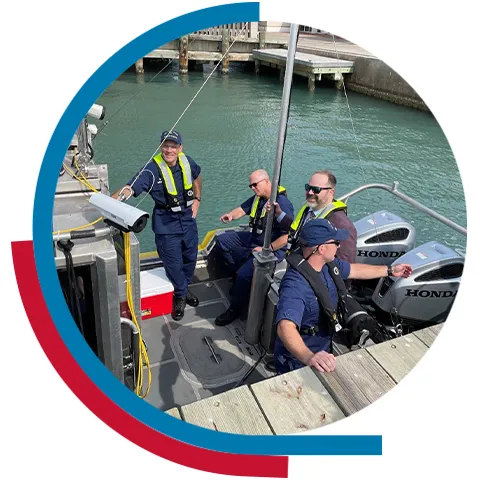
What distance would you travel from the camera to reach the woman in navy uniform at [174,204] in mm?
3844

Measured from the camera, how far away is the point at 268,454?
1.64 m

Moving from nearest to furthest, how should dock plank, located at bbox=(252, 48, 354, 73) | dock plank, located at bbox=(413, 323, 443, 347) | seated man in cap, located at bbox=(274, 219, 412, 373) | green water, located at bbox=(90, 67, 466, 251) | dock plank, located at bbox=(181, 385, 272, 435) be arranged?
dock plank, located at bbox=(181, 385, 272, 435) → dock plank, located at bbox=(413, 323, 443, 347) → seated man in cap, located at bbox=(274, 219, 412, 373) → green water, located at bbox=(90, 67, 466, 251) → dock plank, located at bbox=(252, 48, 354, 73)

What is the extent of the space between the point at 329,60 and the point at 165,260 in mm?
21025

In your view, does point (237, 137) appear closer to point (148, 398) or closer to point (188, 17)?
point (148, 398)

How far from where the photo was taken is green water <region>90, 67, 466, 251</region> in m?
8.77

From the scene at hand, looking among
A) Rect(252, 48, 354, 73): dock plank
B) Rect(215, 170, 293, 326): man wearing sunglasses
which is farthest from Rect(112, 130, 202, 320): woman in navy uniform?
Rect(252, 48, 354, 73): dock plank

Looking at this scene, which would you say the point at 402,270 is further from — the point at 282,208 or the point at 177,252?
the point at 177,252

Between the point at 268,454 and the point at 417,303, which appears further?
the point at 417,303

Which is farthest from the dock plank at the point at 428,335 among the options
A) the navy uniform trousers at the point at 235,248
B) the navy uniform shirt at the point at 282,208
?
the navy uniform trousers at the point at 235,248

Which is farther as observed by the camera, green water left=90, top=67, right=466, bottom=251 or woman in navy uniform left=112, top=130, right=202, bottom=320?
green water left=90, top=67, right=466, bottom=251

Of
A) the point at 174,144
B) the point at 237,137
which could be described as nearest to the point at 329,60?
the point at 237,137

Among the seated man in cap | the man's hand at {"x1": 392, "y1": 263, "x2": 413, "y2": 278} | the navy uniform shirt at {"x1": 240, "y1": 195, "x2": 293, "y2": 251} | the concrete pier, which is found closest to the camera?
the seated man in cap

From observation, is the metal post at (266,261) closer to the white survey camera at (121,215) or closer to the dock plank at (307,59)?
the white survey camera at (121,215)

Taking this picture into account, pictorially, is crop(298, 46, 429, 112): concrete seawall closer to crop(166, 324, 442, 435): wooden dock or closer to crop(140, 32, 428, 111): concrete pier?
crop(140, 32, 428, 111): concrete pier
